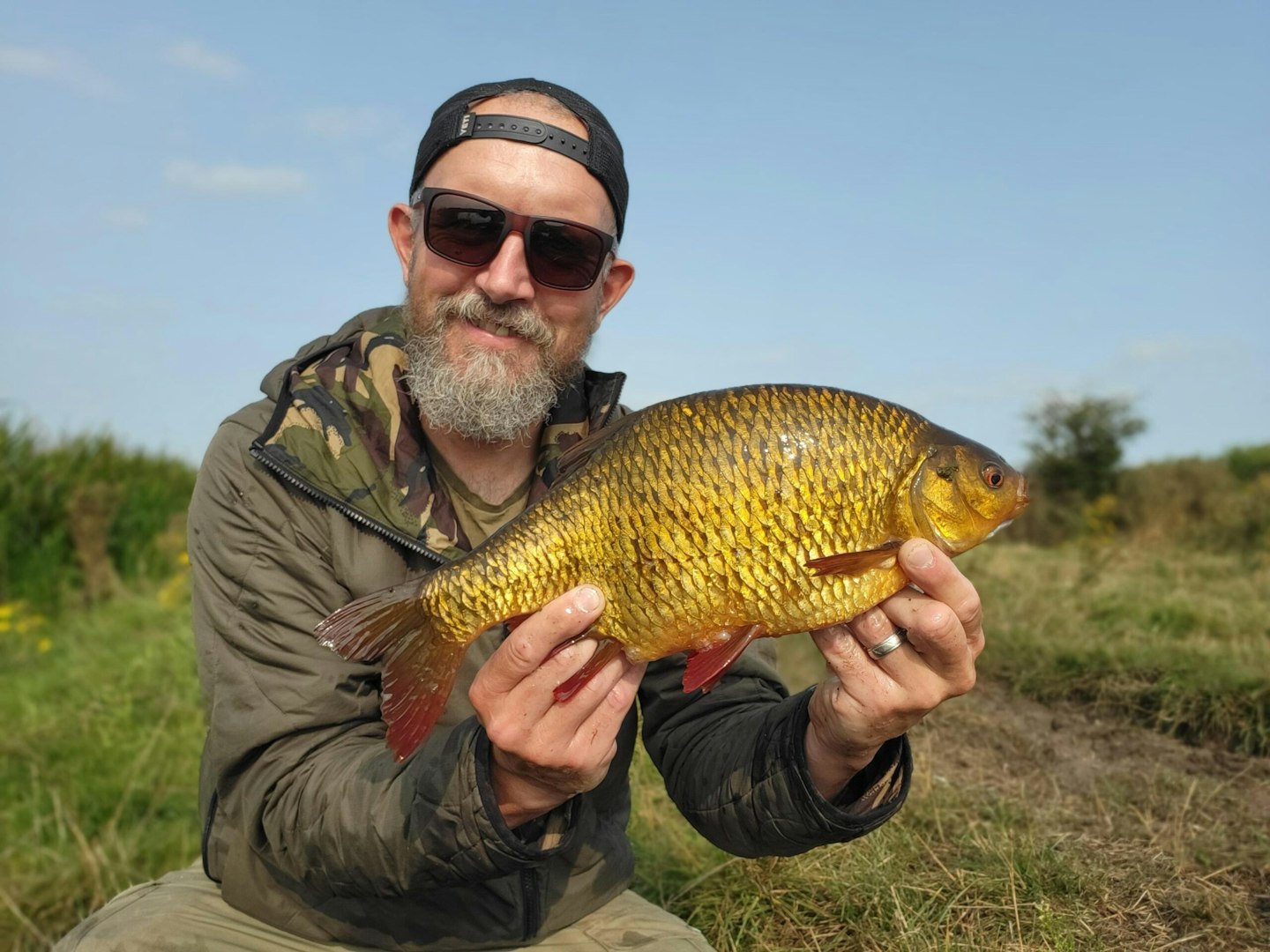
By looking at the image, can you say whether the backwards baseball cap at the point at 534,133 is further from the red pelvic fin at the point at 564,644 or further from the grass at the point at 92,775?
the grass at the point at 92,775

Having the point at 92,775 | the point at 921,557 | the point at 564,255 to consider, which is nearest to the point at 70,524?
the point at 92,775

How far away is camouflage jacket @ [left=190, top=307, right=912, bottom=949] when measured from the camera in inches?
84.4

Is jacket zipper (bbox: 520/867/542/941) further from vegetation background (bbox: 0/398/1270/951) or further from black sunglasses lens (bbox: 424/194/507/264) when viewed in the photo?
black sunglasses lens (bbox: 424/194/507/264)

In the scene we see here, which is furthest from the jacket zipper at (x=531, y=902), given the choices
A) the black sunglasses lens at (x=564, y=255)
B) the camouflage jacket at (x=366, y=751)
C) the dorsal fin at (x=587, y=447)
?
the black sunglasses lens at (x=564, y=255)

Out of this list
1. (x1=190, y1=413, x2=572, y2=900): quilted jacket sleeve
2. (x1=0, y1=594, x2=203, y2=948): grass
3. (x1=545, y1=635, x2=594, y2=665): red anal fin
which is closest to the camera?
(x1=545, y1=635, x2=594, y2=665): red anal fin

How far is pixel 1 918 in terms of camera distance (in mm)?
4195

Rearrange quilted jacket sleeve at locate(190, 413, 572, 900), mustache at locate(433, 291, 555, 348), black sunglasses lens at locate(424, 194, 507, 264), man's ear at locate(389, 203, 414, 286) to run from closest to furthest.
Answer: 1. quilted jacket sleeve at locate(190, 413, 572, 900)
2. black sunglasses lens at locate(424, 194, 507, 264)
3. mustache at locate(433, 291, 555, 348)
4. man's ear at locate(389, 203, 414, 286)

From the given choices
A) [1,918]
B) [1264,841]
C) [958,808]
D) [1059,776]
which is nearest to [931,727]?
[1059,776]

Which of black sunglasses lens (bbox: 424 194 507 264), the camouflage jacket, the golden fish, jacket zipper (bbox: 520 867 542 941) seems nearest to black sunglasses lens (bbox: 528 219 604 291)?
black sunglasses lens (bbox: 424 194 507 264)

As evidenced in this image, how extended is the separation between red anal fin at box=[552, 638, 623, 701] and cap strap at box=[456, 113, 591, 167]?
1.54 m

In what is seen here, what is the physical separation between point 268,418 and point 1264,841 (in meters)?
2.71

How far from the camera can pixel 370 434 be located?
2658 millimetres

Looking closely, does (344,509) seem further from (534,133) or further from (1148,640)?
(1148,640)

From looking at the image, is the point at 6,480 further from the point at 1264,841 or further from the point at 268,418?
the point at 1264,841
